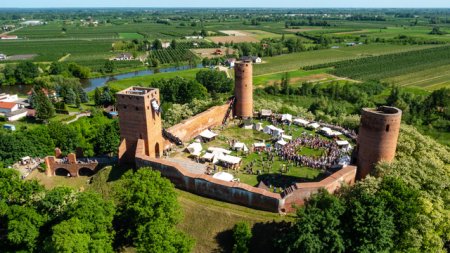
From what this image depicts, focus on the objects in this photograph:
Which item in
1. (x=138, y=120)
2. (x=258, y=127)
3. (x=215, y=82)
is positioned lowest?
(x=215, y=82)

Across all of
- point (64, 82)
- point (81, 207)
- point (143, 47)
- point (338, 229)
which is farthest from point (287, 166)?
point (143, 47)

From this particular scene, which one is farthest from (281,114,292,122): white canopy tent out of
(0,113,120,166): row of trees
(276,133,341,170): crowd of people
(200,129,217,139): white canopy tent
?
(0,113,120,166): row of trees

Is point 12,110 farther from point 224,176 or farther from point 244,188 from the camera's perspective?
point 244,188

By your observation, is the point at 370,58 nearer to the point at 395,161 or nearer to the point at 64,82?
the point at 64,82

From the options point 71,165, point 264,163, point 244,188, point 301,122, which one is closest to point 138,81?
point 71,165

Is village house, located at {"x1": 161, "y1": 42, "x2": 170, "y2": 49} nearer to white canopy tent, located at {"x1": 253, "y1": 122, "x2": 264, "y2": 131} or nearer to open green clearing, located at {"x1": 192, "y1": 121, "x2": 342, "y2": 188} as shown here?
white canopy tent, located at {"x1": 253, "y1": 122, "x2": 264, "y2": 131}

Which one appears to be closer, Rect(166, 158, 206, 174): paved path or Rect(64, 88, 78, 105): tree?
Rect(166, 158, 206, 174): paved path

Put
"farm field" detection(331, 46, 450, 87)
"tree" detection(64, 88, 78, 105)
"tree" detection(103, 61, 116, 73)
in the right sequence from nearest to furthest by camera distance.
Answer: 1. "tree" detection(64, 88, 78, 105)
2. "farm field" detection(331, 46, 450, 87)
3. "tree" detection(103, 61, 116, 73)
